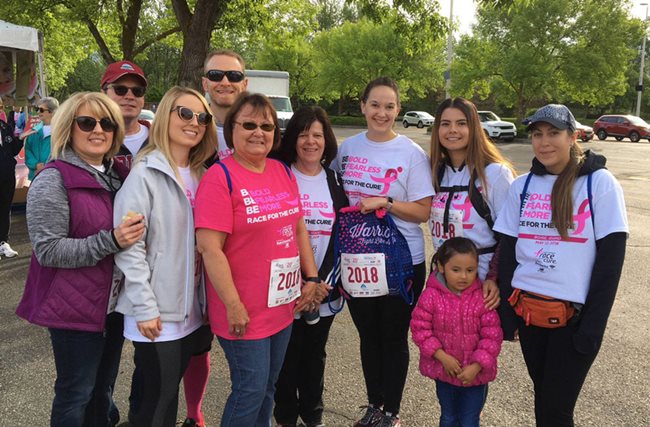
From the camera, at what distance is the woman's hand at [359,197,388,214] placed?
2682 millimetres

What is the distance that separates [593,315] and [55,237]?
2345mm

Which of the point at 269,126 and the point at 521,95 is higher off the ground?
the point at 521,95

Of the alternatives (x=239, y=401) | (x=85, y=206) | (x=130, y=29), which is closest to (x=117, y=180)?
(x=85, y=206)

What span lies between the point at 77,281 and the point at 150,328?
40 centimetres

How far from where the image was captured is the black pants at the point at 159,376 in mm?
2133

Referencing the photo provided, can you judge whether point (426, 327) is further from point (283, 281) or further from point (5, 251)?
point (5, 251)

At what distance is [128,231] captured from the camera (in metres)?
2.00

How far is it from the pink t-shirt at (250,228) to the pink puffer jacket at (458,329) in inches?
30.3

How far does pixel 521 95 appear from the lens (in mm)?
32594

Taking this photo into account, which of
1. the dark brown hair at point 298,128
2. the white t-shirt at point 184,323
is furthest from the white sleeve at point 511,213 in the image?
the white t-shirt at point 184,323

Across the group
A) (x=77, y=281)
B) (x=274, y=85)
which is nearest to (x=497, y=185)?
(x=77, y=281)

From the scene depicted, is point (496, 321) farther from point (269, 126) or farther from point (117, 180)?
point (117, 180)

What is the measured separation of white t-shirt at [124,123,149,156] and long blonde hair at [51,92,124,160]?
0.51m

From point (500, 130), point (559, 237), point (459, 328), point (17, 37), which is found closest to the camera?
point (559, 237)
